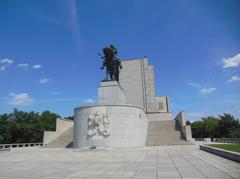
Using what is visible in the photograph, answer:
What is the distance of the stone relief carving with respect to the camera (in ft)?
71.9

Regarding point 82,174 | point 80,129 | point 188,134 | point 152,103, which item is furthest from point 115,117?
point 152,103

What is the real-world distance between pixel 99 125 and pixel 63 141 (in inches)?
388

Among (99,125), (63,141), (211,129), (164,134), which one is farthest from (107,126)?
(211,129)

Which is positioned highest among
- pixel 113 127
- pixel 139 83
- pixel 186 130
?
pixel 139 83

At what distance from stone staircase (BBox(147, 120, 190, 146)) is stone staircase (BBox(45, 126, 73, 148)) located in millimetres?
10548

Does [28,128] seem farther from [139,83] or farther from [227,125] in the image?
[227,125]

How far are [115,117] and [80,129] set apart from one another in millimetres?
3951

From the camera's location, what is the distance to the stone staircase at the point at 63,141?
28.0 metres

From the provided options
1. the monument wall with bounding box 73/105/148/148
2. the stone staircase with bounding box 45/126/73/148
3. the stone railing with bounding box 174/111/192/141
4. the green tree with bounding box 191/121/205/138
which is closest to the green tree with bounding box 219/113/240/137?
the green tree with bounding box 191/121/205/138

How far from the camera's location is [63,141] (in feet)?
96.6

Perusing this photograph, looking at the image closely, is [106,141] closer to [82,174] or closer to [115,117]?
[115,117]

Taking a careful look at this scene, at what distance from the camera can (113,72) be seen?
1104 inches

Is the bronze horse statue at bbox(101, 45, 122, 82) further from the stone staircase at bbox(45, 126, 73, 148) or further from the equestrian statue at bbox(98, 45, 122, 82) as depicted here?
the stone staircase at bbox(45, 126, 73, 148)

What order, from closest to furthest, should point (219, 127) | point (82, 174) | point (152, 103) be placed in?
point (82, 174) → point (219, 127) → point (152, 103)
